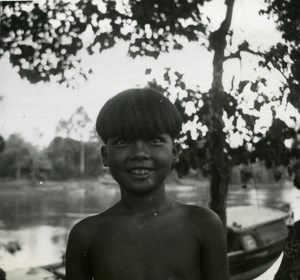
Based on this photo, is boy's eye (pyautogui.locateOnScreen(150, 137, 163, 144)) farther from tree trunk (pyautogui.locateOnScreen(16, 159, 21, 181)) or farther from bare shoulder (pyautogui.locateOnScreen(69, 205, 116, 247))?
tree trunk (pyautogui.locateOnScreen(16, 159, 21, 181))

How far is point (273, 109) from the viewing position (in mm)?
1859

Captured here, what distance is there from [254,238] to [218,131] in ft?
Result: 1.92

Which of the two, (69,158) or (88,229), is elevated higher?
(69,158)

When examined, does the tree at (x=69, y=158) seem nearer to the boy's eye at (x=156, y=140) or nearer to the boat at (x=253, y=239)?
the boat at (x=253, y=239)

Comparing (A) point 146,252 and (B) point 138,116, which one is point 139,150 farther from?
(A) point 146,252

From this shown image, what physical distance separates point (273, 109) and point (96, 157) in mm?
786

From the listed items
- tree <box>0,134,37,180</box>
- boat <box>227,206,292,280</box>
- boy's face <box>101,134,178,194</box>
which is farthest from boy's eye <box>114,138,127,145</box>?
boat <box>227,206,292,280</box>

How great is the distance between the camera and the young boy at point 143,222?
4.10ft

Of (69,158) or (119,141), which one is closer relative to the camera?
(119,141)

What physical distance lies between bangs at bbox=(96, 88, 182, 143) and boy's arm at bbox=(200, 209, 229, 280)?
30cm

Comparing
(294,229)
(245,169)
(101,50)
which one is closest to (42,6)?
(101,50)

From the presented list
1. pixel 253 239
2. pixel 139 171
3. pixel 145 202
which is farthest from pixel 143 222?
pixel 253 239

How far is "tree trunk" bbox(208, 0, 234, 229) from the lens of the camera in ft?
5.99

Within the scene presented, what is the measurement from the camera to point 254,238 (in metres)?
2.07
